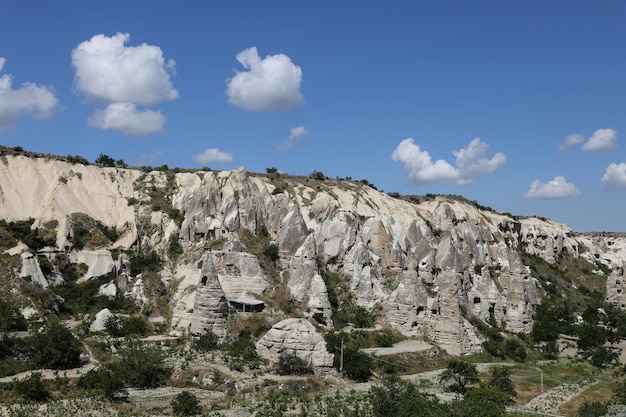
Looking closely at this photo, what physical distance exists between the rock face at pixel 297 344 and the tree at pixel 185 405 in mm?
7272

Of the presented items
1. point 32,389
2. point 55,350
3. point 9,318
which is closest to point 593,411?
point 32,389

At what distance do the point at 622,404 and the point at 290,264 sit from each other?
23583mm

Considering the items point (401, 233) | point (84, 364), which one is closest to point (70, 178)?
point (84, 364)

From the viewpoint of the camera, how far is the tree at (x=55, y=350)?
89.7ft

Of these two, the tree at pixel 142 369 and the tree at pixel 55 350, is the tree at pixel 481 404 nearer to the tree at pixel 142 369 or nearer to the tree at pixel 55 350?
the tree at pixel 142 369

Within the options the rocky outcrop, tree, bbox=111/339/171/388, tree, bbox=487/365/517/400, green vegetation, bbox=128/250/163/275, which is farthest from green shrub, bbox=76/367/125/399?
the rocky outcrop

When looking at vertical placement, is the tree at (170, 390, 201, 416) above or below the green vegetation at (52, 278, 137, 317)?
below

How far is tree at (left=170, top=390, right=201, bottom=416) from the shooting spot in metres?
23.5

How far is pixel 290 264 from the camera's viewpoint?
140ft

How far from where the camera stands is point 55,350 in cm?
2736

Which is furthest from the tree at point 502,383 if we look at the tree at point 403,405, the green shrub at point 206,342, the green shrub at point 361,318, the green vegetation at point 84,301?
the green vegetation at point 84,301

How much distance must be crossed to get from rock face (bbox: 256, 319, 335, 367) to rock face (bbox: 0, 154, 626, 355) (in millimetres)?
4386

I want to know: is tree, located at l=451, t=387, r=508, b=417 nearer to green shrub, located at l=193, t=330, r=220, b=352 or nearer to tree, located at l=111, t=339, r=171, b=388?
tree, located at l=111, t=339, r=171, b=388

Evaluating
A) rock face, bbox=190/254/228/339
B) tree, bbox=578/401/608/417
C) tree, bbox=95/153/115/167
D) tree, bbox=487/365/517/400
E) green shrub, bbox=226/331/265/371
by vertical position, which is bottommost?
tree, bbox=578/401/608/417
